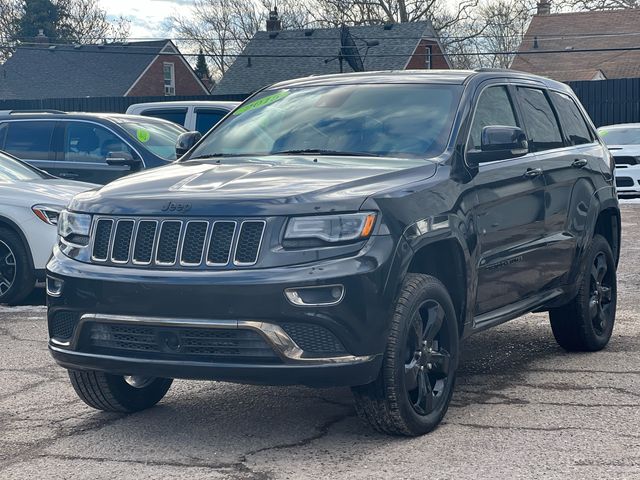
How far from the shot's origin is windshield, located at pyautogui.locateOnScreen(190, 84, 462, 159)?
6.13 metres

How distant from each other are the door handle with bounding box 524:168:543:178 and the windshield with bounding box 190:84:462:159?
2.16 ft

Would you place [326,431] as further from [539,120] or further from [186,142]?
[539,120]

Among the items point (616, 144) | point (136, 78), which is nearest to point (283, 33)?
point (136, 78)

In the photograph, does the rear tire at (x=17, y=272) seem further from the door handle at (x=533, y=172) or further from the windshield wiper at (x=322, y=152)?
the door handle at (x=533, y=172)

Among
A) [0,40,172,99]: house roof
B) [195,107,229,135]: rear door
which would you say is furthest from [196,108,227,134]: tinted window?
[0,40,172,99]: house roof

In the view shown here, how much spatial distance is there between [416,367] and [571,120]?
10.2 feet

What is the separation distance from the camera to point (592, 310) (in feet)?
25.0

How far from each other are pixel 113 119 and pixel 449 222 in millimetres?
8065

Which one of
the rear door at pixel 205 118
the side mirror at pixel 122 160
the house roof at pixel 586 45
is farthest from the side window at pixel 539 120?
the house roof at pixel 586 45

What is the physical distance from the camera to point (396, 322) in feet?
17.0

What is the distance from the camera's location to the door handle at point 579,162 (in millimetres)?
7414

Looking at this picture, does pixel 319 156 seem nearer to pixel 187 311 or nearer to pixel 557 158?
pixel 187 311

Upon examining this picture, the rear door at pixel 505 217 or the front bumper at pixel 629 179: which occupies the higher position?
the rear door at pixel 505 217

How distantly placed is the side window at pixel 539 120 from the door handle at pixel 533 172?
210 mm
